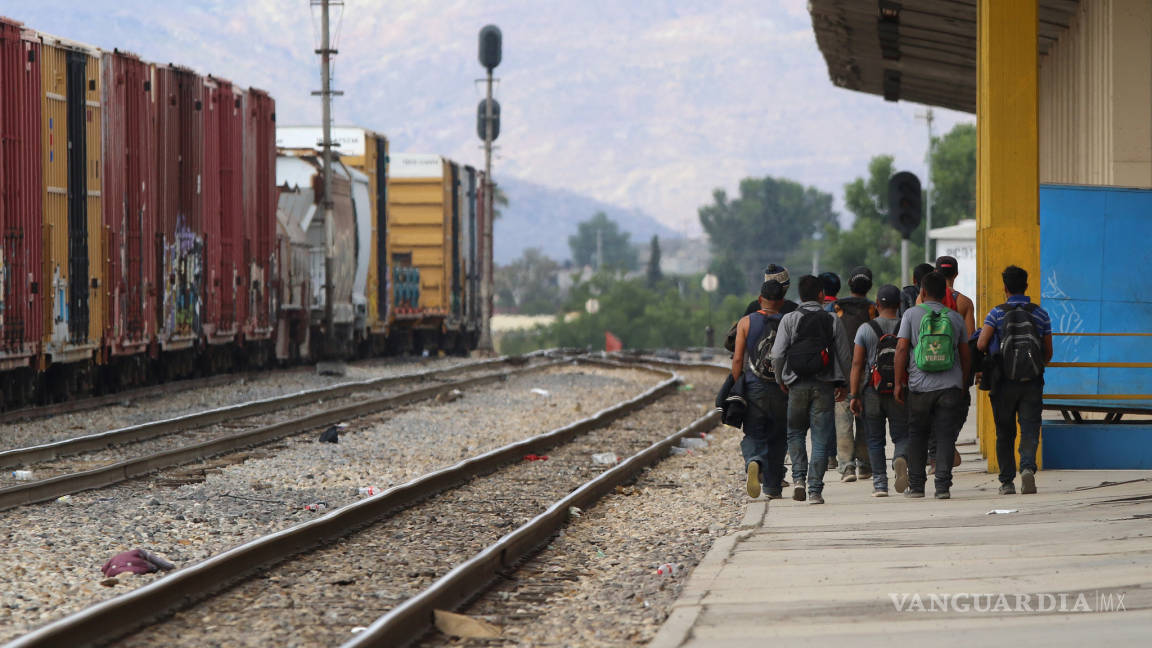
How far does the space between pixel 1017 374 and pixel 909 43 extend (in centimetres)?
1094

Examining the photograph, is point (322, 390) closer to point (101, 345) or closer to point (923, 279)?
point (101, 345)

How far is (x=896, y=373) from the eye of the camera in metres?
10.7

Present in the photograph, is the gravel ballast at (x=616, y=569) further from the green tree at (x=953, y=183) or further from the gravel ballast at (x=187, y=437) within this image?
the green tree at (x=953, y=183)

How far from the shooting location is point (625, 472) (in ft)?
44.7

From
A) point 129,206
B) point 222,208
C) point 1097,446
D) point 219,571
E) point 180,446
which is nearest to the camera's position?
point 219,571

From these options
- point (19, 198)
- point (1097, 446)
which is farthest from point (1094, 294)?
point (19, 198)

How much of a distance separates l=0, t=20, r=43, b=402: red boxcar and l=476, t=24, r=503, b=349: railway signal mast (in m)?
26.2

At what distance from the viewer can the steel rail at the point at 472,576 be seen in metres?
6.56

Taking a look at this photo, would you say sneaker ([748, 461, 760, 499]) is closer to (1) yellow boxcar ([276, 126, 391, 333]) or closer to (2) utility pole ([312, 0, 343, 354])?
(2) utility pole ([312, 0, 343, 354])

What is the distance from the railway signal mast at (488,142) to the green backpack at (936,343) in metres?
33.7

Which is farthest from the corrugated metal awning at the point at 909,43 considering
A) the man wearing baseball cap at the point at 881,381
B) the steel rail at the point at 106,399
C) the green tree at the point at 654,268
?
the green tree at the point at 654,268

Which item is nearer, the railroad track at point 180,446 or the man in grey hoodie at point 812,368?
the man in grey hoodie at point 812,368

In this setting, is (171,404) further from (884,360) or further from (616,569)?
(616,569)

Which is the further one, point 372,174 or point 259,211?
point 372,174
